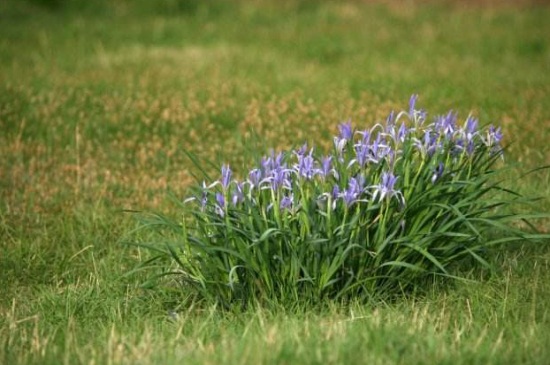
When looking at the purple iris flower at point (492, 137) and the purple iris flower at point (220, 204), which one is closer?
the purple iris flower at point (220, 204)

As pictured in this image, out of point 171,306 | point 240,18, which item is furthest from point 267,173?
point 240,18

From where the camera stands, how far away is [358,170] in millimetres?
5148

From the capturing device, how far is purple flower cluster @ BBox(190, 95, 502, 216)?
479 centimetres

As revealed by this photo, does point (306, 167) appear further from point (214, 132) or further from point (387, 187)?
point (214, 132)

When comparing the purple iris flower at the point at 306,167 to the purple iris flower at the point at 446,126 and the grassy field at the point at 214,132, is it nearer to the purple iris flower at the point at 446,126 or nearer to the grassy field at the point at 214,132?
the grassy field at the point at 214,132

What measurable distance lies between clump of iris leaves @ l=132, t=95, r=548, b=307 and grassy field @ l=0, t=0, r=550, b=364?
176 mm

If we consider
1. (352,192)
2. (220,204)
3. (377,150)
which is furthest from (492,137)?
(220,204)

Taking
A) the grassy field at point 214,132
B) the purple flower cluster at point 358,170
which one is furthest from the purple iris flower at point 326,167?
the grassy field at point 214,132

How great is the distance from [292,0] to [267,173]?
10.7 metres

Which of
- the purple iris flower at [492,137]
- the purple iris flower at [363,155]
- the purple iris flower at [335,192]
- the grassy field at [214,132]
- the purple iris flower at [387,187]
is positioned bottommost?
the grassy field at [214,132]

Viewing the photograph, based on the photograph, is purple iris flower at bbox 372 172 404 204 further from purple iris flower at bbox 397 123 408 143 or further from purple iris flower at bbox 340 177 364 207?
purple iris flower at bbox 397 123 408 143

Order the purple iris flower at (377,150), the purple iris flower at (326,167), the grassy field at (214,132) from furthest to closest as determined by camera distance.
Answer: the purple iris flower at (377,150)
the purple iris flower at (326,167)
the grassy field at (214,132)

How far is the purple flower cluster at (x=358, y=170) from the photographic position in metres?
4.79

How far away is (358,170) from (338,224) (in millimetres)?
419
